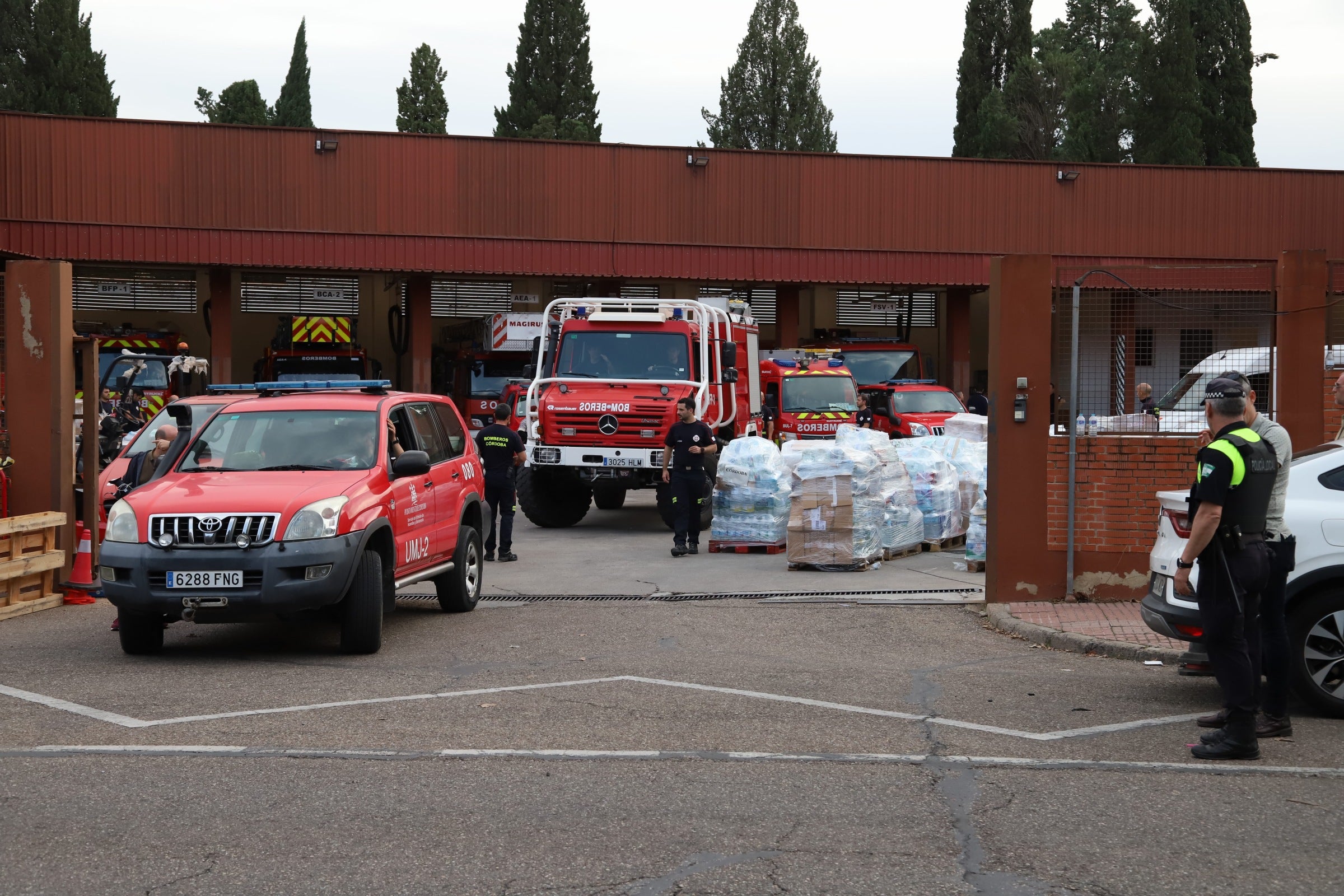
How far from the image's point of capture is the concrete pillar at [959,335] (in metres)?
37.2

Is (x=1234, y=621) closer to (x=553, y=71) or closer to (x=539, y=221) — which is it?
(x=539, y=221)

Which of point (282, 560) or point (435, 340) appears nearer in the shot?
point (282, 560)

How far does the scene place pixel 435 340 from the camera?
1708 inches

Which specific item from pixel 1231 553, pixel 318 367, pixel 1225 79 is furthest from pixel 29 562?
pixel 1225 79

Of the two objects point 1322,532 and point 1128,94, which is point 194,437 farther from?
point 1128,94

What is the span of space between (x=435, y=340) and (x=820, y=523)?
101ft

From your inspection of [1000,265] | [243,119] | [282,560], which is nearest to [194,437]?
[282,560]

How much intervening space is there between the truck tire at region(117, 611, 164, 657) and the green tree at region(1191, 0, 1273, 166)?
48922 mm

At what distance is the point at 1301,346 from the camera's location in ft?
37.9

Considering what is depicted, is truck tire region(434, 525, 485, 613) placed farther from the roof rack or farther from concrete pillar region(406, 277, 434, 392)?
concrete pillar region(406, 277, 434, 392)

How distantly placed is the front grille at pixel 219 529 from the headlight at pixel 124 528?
0.62 feet

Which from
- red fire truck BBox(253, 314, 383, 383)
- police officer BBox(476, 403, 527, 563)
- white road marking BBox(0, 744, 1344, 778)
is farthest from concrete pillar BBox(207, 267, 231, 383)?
white road marking BBox(0, 744, 1344, 778)

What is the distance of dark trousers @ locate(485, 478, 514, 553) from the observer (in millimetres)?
15359

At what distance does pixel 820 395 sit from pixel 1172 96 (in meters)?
29.4
